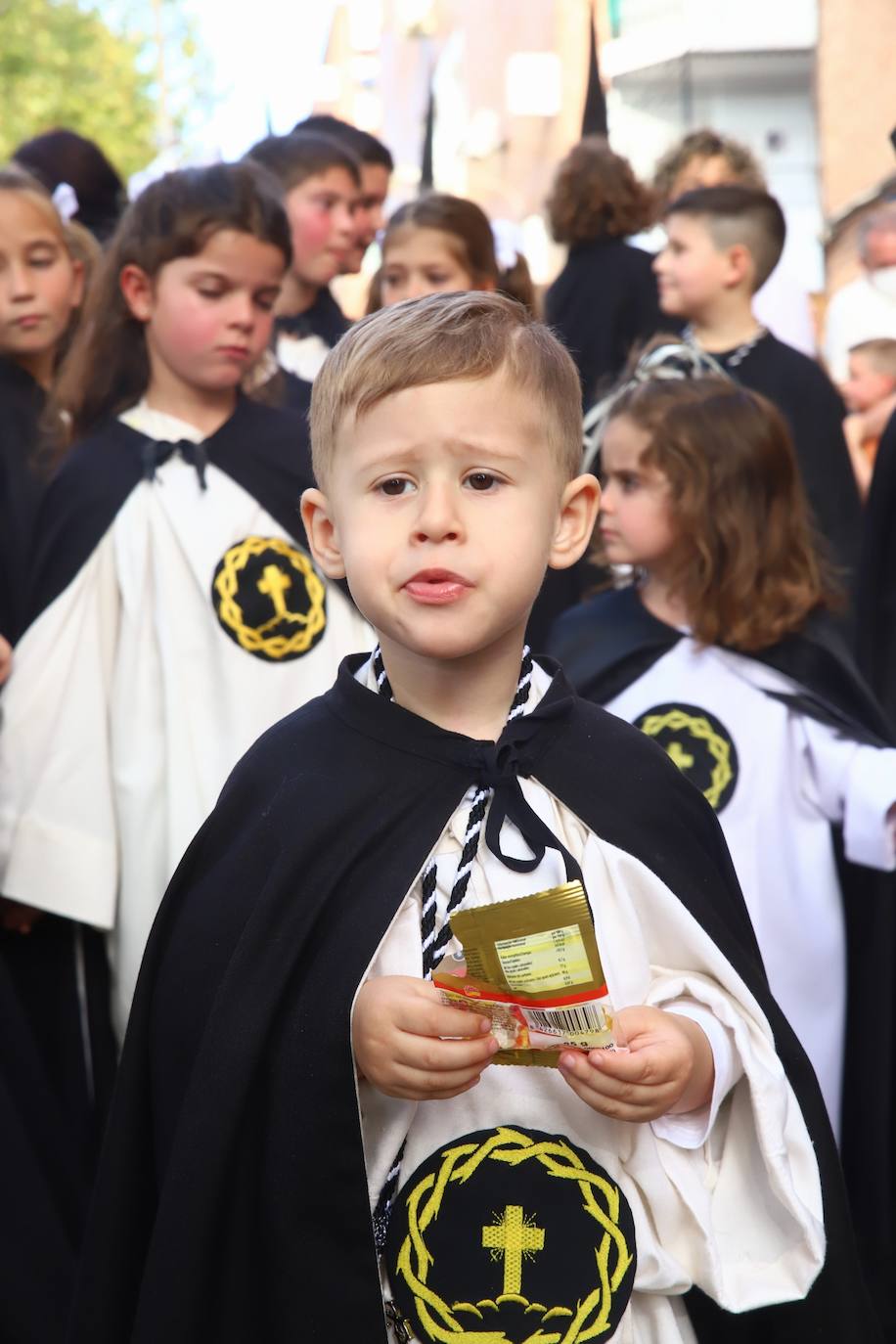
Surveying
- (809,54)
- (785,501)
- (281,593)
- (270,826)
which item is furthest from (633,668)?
(809,54)

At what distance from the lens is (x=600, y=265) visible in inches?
283

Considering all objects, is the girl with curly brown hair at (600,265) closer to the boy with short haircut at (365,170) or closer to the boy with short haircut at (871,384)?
the boy with short haircut at (365,170)

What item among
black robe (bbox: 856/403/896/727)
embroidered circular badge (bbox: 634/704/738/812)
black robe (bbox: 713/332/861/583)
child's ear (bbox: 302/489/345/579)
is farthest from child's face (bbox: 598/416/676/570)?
child's ear (bbox: 302/489/345/579)

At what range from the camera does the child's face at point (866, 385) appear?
25.6 ft

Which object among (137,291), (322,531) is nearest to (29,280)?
(137,291)

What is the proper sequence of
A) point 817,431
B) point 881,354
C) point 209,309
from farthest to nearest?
point 881,354, point 817,431, point 209,309

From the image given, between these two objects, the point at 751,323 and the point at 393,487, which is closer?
the point at 393,487

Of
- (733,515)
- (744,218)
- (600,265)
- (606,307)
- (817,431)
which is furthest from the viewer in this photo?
(600,265)

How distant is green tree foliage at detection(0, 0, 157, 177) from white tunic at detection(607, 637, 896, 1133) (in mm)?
26112

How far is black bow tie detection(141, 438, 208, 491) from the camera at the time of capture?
4.18 meters

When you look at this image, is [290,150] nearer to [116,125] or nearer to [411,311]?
[411,311]

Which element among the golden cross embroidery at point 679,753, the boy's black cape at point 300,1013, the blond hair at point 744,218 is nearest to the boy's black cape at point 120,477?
the golden cross embroidery at point 679,753

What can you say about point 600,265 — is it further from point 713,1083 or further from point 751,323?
point 713,1083

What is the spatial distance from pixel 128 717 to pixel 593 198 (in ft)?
12.9
